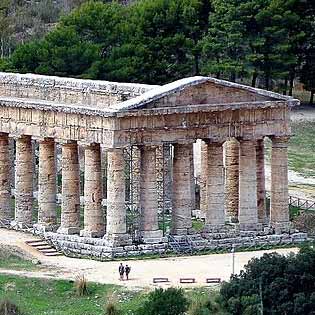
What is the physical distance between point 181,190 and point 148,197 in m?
1.97

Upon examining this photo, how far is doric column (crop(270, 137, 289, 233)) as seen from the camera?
93.5m

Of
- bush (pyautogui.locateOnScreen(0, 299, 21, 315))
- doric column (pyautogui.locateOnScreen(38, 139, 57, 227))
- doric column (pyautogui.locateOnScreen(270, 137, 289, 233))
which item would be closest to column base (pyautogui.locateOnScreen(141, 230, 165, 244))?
doric column (pyautogui.locateOnScreen(270, 137, 289, 233))

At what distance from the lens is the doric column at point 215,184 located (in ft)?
303

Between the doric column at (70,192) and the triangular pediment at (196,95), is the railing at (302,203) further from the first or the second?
the doric column at (70,192)

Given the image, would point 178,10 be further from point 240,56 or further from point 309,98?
point 309,98

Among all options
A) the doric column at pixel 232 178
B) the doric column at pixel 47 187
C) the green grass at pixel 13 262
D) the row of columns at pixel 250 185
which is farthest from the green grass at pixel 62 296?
the doric column at pixel 232 178

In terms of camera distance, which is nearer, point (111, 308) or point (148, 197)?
point (111, 308)

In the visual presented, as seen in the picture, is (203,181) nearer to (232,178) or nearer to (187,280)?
(232,178)

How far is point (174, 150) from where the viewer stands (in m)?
91.7

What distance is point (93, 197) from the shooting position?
9181 centimetres

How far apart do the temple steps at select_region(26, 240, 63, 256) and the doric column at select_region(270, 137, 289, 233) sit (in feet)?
34.9

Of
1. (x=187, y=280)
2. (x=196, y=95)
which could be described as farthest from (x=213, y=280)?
(x=196, y=95)

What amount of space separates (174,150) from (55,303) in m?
13.0

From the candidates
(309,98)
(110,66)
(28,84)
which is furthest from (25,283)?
(309,98)
